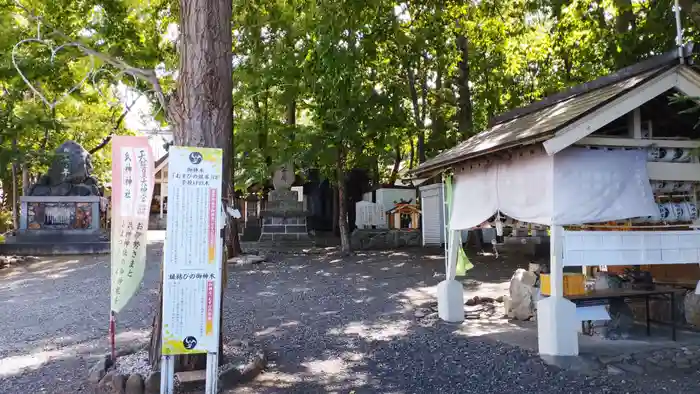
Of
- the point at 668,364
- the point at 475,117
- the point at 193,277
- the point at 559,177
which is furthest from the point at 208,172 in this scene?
Answer: the point at 475,117

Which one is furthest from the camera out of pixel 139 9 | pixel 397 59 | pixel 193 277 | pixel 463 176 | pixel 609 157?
pixel 397 59

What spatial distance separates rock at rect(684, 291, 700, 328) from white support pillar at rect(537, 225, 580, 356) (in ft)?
9.19

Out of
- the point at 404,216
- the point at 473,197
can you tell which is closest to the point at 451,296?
the point at 473,197

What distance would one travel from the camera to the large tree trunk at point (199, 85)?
591cm

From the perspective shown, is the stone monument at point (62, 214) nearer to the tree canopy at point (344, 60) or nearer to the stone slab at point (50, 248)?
the stone slab at point (50, 248)

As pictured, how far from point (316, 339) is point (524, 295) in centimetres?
373

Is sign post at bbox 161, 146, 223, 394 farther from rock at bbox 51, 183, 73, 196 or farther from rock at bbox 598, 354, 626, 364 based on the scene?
rock at bbox 51, 183, 73, 196

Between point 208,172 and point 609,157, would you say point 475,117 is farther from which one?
point 208,172

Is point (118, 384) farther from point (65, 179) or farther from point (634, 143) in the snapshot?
point (65, 179)

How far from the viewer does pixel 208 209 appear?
16.7ft

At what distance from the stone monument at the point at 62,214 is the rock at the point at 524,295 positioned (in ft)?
57.5

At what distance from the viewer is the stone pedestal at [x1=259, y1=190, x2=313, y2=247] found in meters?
23.7

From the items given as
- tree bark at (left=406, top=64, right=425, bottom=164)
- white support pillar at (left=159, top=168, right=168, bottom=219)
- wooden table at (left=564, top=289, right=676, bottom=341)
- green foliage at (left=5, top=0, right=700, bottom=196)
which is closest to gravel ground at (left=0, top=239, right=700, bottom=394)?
wooden table at (left=564, top=289, right=676, bottom=341)

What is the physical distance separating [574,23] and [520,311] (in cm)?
980
